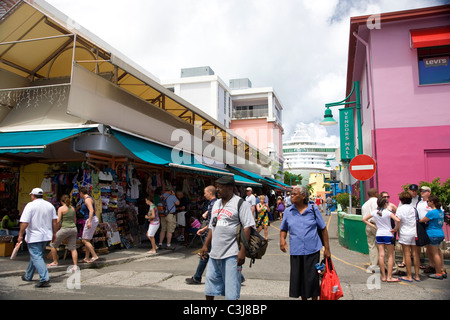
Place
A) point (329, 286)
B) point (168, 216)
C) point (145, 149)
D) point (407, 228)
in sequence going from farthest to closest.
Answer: point (168, 216)
point (145, 149)
point (407, 228)
point (329, 286)

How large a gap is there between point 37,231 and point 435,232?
7.60m

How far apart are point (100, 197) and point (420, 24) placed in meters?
11.4

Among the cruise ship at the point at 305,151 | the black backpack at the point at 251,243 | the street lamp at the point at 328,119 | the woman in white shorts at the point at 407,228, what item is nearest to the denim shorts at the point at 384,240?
the woman in white shorts at the point at 407,228

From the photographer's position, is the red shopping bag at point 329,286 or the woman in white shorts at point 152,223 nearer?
the red shopping bag at point 329,286

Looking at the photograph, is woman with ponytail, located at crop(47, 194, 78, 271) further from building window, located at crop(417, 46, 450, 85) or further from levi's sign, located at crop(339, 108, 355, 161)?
building window, located at crop(417, 46, 450, 85)

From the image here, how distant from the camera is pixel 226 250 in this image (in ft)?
12.8

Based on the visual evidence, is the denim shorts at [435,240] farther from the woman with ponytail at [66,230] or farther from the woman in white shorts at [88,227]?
the woman with ponytail at [66,230]

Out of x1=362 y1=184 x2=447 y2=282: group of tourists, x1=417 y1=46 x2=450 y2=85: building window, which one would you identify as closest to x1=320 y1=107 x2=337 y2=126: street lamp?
x1=417 y1=46 x2=450 y2=85: building window

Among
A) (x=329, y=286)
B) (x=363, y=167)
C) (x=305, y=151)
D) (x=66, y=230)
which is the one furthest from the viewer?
(x=305, y=151)

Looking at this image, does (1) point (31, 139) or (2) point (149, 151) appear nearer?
(1) point (31, 139)

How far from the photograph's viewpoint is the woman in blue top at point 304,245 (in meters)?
4.04

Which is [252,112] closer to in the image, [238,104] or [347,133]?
[238,104]

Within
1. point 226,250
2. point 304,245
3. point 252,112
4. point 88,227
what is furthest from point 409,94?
point 252,112

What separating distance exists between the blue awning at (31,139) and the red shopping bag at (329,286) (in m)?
6.14
